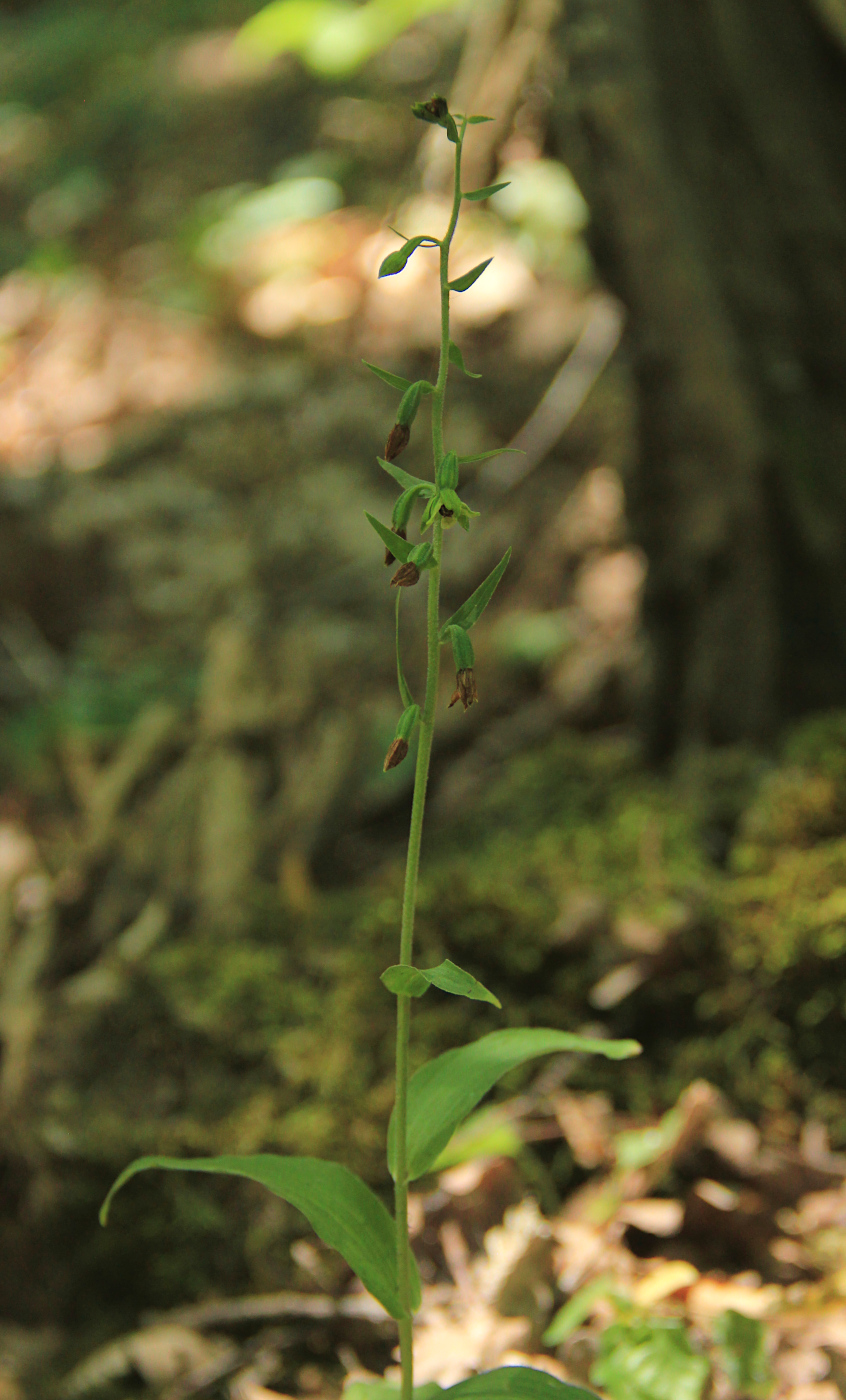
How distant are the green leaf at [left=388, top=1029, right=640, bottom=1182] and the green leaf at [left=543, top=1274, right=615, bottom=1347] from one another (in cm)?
47

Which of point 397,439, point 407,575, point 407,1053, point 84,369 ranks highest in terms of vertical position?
point 84,369

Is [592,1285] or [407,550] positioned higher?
[407,550]

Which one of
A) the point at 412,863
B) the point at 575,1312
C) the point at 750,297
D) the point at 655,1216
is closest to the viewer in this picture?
the point at 412,863

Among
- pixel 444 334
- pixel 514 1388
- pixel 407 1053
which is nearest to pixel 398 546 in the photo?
pixel 444 334

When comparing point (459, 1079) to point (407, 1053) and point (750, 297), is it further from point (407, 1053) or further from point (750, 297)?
point (750, 297)

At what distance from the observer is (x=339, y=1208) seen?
119 centimetres

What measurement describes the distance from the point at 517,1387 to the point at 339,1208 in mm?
264

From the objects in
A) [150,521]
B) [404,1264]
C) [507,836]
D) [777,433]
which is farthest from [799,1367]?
[150,521]

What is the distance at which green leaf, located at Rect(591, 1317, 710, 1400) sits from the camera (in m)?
1.32

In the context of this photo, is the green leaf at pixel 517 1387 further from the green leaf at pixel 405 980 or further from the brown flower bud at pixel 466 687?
the brown flower bud at pixel 466 687

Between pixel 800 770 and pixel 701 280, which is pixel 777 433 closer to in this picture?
pixel 701 280

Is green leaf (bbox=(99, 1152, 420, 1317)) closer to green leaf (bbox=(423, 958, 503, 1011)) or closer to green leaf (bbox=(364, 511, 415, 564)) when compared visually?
green leaf (bbox=(423, 958, 503, 1011))

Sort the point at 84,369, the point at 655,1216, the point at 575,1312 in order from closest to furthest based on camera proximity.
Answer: the point at 575,1312
the point at 655,1216
the point at 84,369

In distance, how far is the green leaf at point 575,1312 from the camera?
1.48 meters
